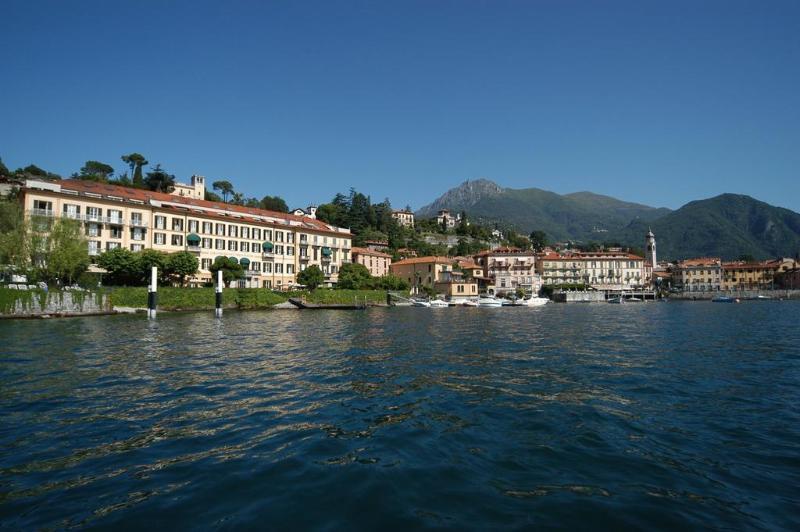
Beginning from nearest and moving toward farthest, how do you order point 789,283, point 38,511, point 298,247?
point 38,511
point 298,247
point 789,283

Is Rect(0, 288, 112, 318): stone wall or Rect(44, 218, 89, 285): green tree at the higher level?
Rect(44, 218, 89, 285): green tree

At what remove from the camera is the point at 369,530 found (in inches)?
219

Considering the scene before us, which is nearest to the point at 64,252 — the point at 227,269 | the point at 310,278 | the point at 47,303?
the point at 47,303

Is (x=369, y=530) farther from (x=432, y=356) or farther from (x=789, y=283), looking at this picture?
(x=789, y=283)

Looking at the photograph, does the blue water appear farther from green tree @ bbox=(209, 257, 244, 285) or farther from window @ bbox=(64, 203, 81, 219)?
green tree @ bbox=(209, 257, 244, 285)

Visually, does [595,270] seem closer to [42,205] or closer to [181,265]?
[181,265]

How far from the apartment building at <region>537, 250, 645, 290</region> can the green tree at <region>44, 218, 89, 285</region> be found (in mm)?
119842

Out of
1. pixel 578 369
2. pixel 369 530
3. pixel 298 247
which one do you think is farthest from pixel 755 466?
pixel 298 247

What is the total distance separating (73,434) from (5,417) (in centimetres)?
260

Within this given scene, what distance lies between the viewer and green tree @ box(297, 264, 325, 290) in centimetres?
7612

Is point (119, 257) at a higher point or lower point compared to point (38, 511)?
higher

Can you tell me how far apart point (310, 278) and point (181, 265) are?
2056 centimetres

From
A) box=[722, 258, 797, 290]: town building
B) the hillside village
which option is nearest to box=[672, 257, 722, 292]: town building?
the hillside village

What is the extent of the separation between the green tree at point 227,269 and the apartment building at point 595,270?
323 ft
